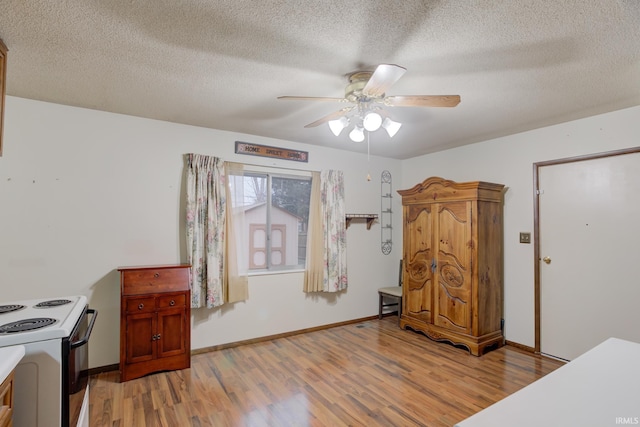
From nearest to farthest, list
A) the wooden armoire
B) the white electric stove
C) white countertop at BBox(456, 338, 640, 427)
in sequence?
white countertop at BBox(456, 338, 640, 427) → the white electric stove → the wooden armoire

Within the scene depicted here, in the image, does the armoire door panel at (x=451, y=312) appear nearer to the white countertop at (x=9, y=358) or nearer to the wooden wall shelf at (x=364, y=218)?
the wooden wall shelf at (x=364, y=218)

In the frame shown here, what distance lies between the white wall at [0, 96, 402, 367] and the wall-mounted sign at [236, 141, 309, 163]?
6 cm

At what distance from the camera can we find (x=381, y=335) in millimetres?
3943

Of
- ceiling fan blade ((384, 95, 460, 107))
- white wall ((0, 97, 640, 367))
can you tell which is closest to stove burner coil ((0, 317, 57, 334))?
white wall ((0, 97, 640, 367))

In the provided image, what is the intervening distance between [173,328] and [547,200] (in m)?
3.93

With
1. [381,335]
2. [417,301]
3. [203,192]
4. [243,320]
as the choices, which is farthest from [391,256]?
[203,192]

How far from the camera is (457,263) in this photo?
11.6 feet

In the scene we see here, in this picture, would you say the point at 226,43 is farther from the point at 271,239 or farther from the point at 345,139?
the point at 271,239

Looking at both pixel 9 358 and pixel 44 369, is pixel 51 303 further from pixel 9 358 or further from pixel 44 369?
pixel 9 358

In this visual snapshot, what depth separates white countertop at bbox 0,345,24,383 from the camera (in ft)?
Result: 3.44

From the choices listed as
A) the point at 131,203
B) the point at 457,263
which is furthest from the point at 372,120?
the point at 131,203

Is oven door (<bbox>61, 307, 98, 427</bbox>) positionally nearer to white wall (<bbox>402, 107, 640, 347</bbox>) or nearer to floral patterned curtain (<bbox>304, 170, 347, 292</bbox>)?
floral patterned curtain (<bbox>304, 170, 347, 292</bbox>)

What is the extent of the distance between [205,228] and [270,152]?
1.20 meters

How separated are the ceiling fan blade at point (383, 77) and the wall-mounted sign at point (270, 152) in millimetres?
2077
